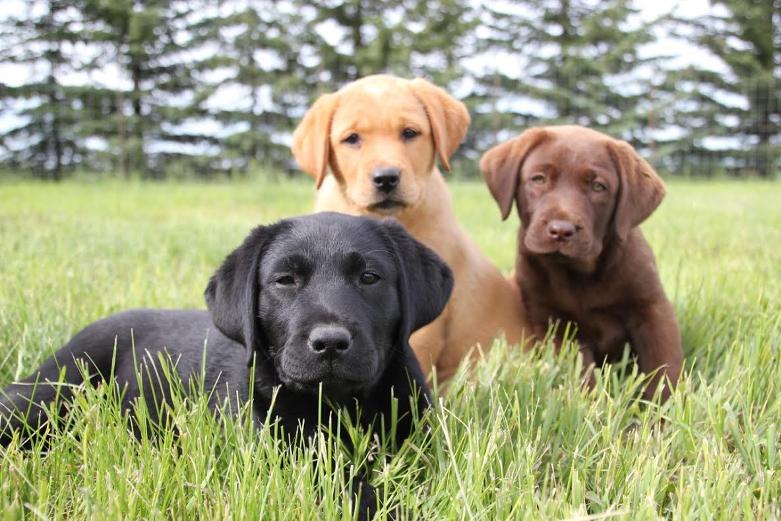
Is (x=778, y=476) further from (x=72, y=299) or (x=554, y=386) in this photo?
(x=72, y=299)

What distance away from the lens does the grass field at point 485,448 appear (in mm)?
1926

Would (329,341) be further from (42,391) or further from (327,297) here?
(42,391)

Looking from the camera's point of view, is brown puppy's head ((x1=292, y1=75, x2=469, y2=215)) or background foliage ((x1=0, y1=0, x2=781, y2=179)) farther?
background foliage ((x1=0, y1=0, x2=781, y2=179))

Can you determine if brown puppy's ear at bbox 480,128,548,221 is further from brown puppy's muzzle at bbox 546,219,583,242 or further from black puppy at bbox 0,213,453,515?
black puppy at bbox 0,213,453,515

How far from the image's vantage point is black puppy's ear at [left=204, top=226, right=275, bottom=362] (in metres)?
2.51

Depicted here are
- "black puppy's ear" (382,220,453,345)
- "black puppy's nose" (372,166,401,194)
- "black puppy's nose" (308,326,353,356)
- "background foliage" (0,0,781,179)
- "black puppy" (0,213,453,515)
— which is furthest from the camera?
"background foliage" (0,0,781,179)

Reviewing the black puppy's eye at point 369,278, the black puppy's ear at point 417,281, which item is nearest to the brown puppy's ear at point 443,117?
the black puppy's ear at point 417,281

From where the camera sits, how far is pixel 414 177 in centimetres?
385

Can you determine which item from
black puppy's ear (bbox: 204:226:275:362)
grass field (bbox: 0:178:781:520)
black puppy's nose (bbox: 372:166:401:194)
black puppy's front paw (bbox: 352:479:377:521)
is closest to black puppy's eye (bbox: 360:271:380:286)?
black puppy's ear (bbox: 204:226:275:362)

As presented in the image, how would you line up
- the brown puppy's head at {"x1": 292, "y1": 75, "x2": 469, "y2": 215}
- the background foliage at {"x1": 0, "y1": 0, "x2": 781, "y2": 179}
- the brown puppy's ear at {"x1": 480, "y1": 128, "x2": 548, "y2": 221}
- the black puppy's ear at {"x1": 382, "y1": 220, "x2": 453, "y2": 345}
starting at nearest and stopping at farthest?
the black puppy's ear at {"x1": 382, "y1": 220, "x2": 453, "y2": 345}
the brown puppy's head at {"x1": 292, "y1": 75, "x2": 469, "y2": 215}
the brown puppy's ear at {"x1": 480, "y1": 128, "x2": 548, "y2": 221}
the background foliage at {"x1": 0, "y1": 0, "x2": 781, "y2": 179}

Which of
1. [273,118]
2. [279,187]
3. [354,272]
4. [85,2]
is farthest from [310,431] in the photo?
[85,2]

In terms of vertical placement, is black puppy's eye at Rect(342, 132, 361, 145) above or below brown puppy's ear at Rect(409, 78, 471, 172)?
below

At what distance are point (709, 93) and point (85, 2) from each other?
22.3m

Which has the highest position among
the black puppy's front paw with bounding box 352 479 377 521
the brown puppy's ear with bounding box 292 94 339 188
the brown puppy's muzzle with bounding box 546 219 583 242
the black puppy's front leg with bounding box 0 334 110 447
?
the brown puppy's ear with bounding box 292 94 339 188
